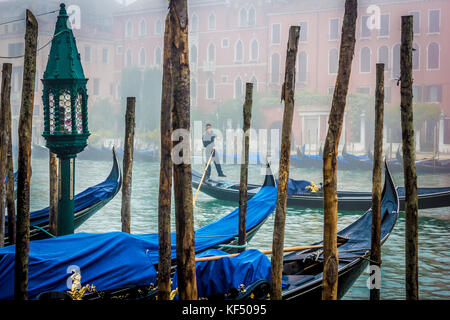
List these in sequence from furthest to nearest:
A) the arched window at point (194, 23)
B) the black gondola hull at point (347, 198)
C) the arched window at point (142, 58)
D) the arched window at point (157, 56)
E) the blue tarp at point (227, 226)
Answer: the arched window at point (142, 58)
the arched window at point (157, 56)
the arched window at point (194, 23)
the black gondola hull at point (347, 198)
the blue tarp at point (227, 226)

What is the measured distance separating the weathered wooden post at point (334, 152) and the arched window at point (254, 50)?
58.5 ft

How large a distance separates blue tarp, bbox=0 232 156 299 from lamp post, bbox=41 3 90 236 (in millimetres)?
905

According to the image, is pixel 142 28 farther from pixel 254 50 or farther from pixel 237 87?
pixel 254 50

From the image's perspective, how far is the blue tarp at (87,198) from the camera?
5326mm

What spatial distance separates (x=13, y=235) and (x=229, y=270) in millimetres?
2380

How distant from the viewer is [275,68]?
2039 cm

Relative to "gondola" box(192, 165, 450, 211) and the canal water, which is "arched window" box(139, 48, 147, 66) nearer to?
the canal water

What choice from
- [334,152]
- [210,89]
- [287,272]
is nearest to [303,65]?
[210,89]

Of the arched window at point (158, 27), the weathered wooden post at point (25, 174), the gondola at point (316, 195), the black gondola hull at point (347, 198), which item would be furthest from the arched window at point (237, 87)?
the weathered wooden post at point (25, 174)

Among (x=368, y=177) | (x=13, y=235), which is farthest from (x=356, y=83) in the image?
(x=13, y=235)

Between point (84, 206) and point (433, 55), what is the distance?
14784 mm

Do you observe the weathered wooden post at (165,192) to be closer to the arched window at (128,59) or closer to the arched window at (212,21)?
the arched window at (212,21)

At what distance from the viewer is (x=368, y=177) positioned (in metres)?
15.3
